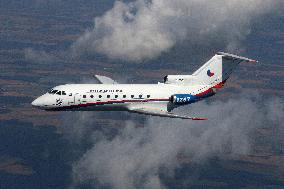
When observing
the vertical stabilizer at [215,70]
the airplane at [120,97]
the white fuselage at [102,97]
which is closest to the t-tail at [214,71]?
the vertical stabilizer at [215,70]

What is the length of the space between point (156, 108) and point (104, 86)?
10491 mm

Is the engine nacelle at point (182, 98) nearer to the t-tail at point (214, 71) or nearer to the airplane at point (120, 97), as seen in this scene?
the airplane at point (120, 97)

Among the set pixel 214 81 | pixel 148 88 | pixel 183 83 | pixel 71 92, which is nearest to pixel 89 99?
pixel 71 92

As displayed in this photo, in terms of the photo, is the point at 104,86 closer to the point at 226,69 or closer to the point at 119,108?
the point at 119,108

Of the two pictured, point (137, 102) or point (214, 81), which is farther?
point (214, 81)

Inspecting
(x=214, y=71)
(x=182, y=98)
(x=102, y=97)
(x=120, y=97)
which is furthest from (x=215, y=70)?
(x=102, y=97)

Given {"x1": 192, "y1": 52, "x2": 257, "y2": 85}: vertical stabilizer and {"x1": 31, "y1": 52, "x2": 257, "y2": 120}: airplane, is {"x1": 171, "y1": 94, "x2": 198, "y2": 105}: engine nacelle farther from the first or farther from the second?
{"x1": 192, "y1": 52, "x2": 257, "y2": 85}: vertical stabilizer

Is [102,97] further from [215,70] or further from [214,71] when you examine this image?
[215,70]

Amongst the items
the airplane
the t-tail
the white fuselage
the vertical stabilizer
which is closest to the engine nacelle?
the airplane

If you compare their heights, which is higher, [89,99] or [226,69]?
[226,69]

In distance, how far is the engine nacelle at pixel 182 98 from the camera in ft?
320

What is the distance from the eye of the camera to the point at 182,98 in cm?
9856

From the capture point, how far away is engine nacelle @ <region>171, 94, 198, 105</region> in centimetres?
9762

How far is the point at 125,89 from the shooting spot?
95562 mm
